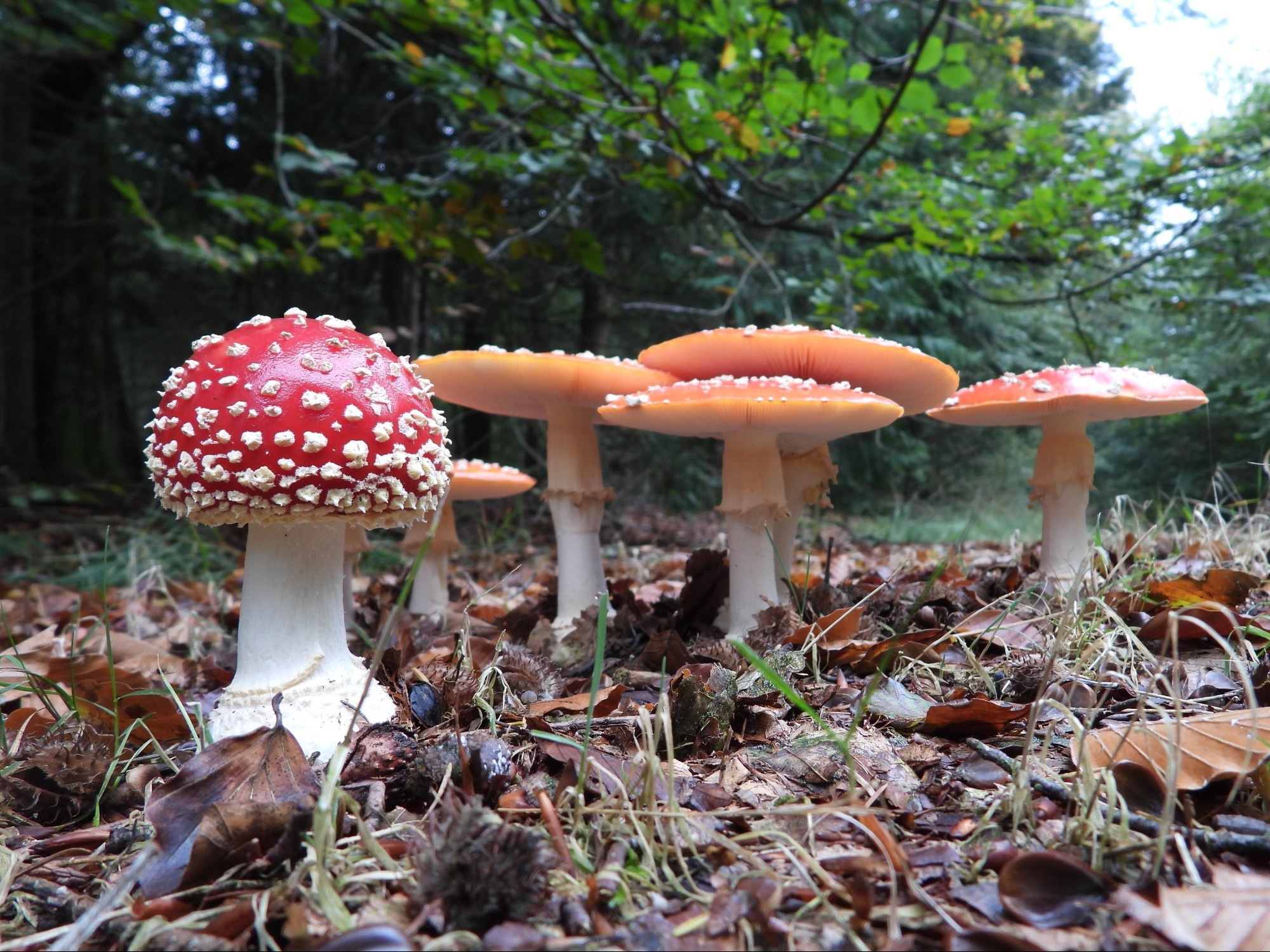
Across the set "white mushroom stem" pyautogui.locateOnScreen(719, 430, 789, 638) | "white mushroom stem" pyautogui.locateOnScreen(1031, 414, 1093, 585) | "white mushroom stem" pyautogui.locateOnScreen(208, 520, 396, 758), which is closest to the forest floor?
"white mushroom stem" pyautogui.locateOnScreen(208, 520, 396, 758)

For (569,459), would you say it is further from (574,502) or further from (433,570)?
(433,570)

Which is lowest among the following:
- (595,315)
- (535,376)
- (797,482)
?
(797,482)

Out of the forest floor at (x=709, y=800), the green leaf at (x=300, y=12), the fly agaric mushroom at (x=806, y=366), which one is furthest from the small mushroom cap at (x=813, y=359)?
the green leaf at (x=300, y=12)

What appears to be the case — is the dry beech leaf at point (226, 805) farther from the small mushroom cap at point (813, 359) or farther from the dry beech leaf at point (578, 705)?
the small mushroom cap at point (813, 359)

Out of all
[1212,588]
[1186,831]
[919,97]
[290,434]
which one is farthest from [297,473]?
[919,97]

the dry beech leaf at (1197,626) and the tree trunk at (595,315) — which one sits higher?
the tree trunk at (595,315)

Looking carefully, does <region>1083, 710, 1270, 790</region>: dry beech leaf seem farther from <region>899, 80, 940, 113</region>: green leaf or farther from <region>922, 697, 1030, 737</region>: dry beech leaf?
<region>899, 80, 940, 113</region>: green leaf

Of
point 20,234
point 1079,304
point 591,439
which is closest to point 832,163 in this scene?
point 1079,304
